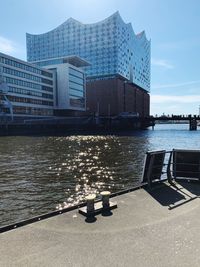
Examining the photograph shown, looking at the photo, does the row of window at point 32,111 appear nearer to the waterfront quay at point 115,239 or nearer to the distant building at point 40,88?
the distant building at point 40,88

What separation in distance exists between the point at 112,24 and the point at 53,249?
17517 centimetres

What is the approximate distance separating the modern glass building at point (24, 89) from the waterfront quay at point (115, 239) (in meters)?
92.6

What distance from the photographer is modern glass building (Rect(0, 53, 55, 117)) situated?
315 ft

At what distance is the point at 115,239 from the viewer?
6.16 m

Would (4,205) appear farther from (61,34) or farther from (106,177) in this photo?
(61,34)

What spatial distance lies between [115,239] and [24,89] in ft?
352

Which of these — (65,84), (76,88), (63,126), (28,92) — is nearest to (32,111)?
(28,92)

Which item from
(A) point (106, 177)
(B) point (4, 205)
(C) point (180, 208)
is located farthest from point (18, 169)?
(C) point (180, 208)

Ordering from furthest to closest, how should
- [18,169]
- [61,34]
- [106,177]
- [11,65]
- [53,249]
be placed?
1. [61,34]
2. [11,65]
3. [18,169]
4. [106,177]
5. [53,249]

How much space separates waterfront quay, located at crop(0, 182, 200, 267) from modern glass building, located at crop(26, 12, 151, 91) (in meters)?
161

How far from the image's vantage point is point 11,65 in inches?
3915

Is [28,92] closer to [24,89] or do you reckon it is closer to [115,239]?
[24,89]

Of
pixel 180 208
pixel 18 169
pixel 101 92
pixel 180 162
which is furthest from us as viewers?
pixel 101 92

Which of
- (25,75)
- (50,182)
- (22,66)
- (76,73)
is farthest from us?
(76,73)
